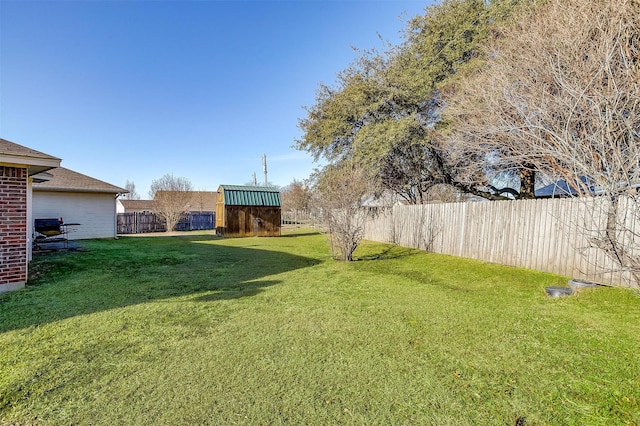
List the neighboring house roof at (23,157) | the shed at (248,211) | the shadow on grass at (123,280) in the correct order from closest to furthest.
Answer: the shadow on grass at (123,280), the neighboring house roof at (23,157), the shed at (248,211)

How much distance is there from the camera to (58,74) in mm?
8688

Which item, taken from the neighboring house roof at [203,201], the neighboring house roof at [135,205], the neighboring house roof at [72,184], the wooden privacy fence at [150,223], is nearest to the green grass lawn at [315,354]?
the neighboring house roof at [72,184]

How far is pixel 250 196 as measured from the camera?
1602cm

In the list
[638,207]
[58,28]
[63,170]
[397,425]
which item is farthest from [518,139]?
[63,170]

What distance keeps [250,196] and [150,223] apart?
32.8ft

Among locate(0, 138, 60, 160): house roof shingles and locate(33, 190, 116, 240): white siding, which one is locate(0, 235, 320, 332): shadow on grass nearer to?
locate(0, 138, 60, 160): house roof shingles

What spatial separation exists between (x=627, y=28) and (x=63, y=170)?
62.0 feet

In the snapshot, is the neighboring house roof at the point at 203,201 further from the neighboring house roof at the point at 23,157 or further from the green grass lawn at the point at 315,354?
the green grass lawn at the point at 315,354

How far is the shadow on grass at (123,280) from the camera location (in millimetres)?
3916

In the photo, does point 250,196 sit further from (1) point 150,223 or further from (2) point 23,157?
(2) point 23,157

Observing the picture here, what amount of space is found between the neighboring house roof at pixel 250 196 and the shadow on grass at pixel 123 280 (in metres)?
6.83

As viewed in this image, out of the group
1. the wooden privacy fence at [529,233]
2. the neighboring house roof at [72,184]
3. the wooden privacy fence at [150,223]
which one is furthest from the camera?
the wooden privacy fence at [150,223]

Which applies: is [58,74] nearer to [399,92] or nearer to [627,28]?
[399,92]

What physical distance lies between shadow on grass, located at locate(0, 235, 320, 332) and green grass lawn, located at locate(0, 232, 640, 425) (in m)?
0.05
